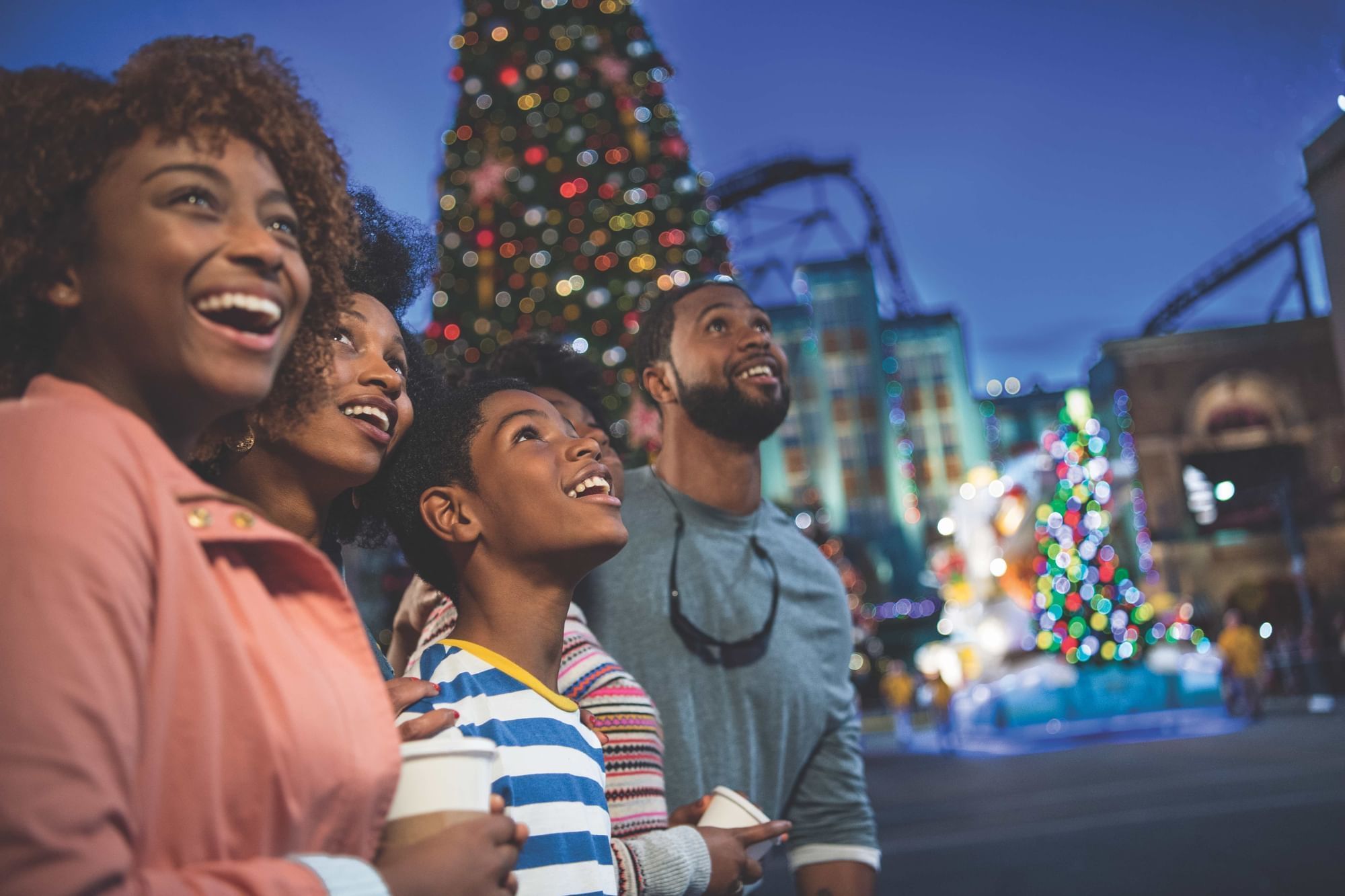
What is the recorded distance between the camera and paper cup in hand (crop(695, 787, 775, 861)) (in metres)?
2.31

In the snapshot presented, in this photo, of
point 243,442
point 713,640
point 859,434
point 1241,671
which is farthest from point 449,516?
point 859,434

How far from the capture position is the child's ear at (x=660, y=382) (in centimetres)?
348

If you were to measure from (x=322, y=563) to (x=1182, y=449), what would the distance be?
3700 centimetres

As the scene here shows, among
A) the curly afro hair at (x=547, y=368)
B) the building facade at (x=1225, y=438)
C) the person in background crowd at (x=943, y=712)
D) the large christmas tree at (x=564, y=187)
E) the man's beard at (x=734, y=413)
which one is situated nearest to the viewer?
the man's beard at (x=734, y=413)

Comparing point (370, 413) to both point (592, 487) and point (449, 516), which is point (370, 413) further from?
point (592, 487)

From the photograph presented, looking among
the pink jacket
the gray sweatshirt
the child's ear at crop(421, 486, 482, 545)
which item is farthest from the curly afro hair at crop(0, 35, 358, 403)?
the gray sweatshirt

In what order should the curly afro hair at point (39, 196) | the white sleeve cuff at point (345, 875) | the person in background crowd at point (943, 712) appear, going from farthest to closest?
the person in background crowd at point (943, 712), the curly afro hair at point (39, 196), the white sleeve cuff at point (345, 875)

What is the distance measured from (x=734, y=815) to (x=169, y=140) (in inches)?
67.6

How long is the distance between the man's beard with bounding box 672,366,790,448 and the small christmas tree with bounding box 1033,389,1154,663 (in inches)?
626

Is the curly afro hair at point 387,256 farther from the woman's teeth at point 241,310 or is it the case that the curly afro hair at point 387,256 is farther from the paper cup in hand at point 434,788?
the paper cup in hand at point 434,788

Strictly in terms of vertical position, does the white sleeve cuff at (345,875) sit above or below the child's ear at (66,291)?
below

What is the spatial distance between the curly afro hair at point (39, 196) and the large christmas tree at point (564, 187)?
438 inches

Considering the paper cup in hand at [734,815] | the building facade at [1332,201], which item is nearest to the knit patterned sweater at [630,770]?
the paper cup in hand at [734,815]

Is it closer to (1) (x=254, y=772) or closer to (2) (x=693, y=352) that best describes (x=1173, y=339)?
(2) (x=693, y=352)
